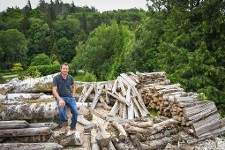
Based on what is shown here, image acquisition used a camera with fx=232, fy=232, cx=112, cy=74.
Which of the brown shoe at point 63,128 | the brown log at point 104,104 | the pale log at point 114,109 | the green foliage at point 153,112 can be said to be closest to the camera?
the brown shoe at point 63,128

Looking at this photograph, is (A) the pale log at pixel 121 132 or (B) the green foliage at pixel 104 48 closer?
(A) the pale log at pixel 121 132

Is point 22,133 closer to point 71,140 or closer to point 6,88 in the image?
point 71,140

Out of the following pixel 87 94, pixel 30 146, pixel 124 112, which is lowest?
pixel 124 112

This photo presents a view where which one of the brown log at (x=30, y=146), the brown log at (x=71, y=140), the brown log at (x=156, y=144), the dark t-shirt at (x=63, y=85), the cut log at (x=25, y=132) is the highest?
the dark t-shirt at (x=63, y=85)

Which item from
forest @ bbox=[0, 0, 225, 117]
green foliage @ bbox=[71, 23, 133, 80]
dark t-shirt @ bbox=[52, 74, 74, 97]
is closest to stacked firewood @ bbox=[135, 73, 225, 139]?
forest @ bbox=[0, 0, 225, 117]

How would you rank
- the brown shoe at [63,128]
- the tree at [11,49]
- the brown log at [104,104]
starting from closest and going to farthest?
the brown shoe at [63,128], the brown log at [104,104], the tree at [11,49]

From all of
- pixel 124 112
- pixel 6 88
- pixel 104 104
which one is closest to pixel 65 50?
pixel 6 88

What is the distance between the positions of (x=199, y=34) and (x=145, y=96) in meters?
6.13

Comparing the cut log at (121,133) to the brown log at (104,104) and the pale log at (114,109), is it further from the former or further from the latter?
the brown log at (104,104)

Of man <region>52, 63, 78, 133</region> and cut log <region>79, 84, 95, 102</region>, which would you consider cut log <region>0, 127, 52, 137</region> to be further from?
cut log <region>79, 84, 95, 102</region>

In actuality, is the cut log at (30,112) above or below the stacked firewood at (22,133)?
above

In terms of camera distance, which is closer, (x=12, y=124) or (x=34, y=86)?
(x=12, y=124)

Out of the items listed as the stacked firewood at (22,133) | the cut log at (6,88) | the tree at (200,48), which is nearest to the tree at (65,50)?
the tree at (200,48)

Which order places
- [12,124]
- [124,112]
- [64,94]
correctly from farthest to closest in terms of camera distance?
[124,112], [64,94], [12,124]
